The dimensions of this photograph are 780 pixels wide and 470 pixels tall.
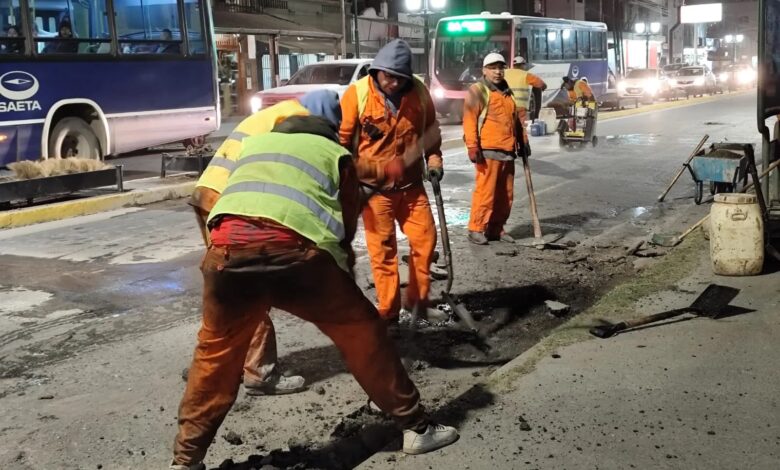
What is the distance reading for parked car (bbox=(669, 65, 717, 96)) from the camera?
4053 centimetres

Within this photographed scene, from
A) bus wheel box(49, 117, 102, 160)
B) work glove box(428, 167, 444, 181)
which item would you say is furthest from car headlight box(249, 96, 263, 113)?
work glove box(428, 167, 444, 181)

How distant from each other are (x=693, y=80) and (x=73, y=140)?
34237mm

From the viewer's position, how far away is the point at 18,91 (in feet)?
39.4

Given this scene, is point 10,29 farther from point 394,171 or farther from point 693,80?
point 693,80

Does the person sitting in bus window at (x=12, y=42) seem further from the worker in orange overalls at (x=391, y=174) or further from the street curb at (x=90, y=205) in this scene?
the worker in orange overalls at (x=391, y=174)

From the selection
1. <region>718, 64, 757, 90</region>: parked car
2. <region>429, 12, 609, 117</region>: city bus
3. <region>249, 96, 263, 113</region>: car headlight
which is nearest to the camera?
<region>249, 96, 263, 113</region>: car headlight

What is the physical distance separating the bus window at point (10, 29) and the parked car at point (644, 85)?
92.6ft

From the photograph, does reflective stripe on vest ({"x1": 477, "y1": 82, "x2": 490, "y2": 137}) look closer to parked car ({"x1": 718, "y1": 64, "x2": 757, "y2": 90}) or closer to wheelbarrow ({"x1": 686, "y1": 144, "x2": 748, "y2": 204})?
wheelbarrow ({"x1": 686, "y1": 144, "x2": 748, "y2": 204})

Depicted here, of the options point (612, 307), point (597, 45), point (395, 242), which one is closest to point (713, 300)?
point (612, 307)

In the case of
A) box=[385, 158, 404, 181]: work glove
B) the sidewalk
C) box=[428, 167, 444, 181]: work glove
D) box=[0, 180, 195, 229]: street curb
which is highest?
box=[385, 158, 404, 181]: work glove

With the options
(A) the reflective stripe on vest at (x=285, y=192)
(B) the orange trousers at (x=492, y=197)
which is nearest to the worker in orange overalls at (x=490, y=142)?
(B) the orange trousers at (x=492, y=197)

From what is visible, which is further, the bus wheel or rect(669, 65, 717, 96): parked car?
rect(669, 65, 717, 96): parked car

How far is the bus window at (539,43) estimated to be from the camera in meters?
25.8

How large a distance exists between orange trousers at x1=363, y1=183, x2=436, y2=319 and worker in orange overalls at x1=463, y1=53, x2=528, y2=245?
2.71m
